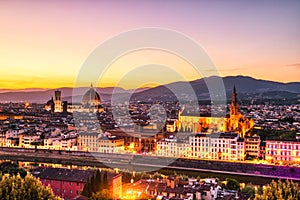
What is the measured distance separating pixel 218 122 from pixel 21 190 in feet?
42.6

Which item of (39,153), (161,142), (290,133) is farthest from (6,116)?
(290,133)

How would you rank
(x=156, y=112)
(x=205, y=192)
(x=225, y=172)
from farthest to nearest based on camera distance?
(x=156, y=112), (x=225, y=172), (x=205, y=192)

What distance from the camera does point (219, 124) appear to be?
50.3ft

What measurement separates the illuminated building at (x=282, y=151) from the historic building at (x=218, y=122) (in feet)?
9.98

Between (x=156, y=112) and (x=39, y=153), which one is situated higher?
(x=156, y=112)

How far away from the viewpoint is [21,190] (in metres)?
3.23

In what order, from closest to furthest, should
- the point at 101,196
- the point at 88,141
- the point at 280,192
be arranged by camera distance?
the point at 280,192
the point at 101,196
the point at 88,141

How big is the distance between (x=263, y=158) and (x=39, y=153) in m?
6.65

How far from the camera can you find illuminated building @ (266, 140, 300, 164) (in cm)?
1030

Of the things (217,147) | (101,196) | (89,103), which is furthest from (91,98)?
(101,196)

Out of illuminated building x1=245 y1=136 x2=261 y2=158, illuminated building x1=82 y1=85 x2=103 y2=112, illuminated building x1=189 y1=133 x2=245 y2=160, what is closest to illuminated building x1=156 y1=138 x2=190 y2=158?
illuminated building x1=189 y1=133 x2=245 y2=160

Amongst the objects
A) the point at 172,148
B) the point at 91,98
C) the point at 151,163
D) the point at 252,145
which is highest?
the point at 91,98

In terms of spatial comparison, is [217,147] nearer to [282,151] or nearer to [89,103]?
[282,151]

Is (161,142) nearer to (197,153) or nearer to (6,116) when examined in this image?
(197,153)
